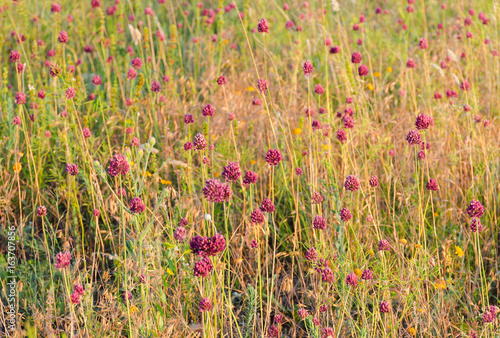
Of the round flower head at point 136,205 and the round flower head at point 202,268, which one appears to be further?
the round flower head at point 136,205

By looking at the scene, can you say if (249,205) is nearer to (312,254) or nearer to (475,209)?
(312,254)

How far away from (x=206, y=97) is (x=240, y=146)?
0.57 metres

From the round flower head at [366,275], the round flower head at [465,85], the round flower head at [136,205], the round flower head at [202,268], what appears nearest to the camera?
the round flower head at [202,268]

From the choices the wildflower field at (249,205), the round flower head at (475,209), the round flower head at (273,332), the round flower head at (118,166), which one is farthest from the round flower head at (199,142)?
the round flower head at (475,209)

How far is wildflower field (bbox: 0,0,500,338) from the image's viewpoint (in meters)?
1.85

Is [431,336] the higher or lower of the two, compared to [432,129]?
lower

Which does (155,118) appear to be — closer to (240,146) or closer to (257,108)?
(240,146)

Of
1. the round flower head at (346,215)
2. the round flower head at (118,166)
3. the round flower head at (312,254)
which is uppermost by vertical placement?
the round flower head at (118,166)

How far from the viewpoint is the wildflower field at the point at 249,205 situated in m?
1.85

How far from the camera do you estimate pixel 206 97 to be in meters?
3.37

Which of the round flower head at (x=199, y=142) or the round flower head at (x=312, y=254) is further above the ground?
the round flower head at (x=199, y=142)

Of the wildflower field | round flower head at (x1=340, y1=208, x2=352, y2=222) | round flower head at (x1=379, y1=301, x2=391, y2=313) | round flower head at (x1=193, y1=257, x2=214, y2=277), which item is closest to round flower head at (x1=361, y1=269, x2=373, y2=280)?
the wildflower field

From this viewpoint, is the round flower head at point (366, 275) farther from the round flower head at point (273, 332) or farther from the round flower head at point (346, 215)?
the round flower head at point (273, 332)

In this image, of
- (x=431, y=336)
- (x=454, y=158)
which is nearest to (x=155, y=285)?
(x=431, y=336)
